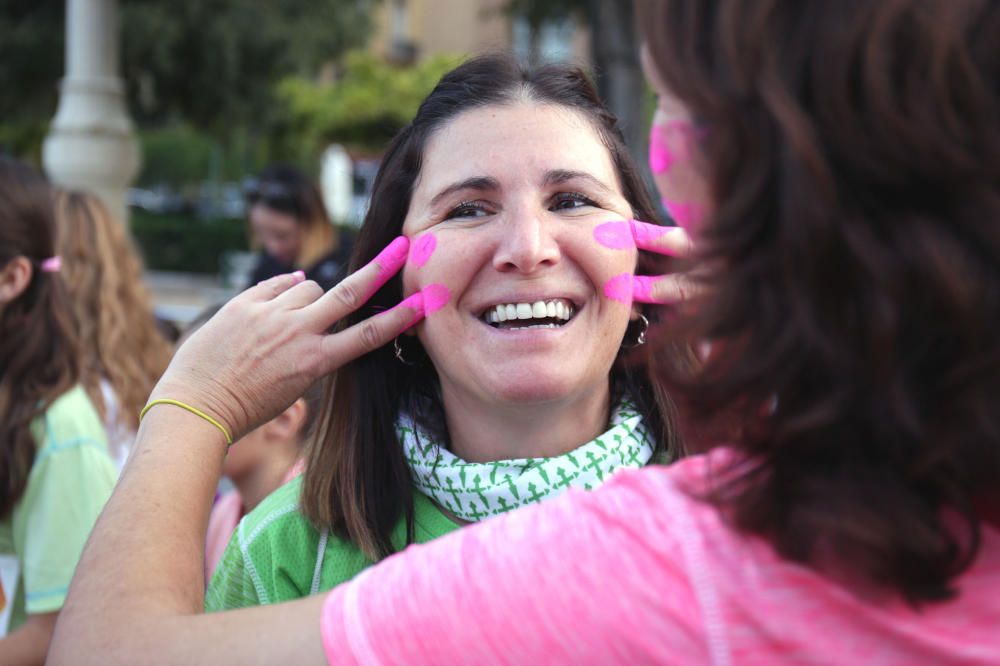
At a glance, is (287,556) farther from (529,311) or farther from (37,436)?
(37,436)

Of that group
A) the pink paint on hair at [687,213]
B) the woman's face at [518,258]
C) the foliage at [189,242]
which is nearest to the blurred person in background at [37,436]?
the woman's face at [518,258]

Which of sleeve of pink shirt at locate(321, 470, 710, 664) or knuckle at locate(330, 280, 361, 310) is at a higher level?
knuckle at locate(330, 280, 361, 310)

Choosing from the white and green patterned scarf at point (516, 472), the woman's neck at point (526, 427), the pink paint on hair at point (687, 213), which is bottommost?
the white and green patterned scarf at point (516, 472)

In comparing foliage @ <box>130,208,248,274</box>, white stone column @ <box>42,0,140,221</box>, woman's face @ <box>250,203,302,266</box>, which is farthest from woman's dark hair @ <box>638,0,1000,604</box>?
foliage @ <box>130,208,248,274</box>

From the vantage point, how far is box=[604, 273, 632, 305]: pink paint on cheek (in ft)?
5.96

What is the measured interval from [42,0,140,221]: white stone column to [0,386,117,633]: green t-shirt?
5.05 metres

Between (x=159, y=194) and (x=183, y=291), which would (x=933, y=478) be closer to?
(x=183, y=291)

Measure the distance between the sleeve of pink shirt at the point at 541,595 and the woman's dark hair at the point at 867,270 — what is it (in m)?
0.11

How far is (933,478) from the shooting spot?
101cm

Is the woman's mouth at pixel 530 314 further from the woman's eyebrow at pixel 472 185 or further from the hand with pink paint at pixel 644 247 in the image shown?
the woman's eyebrow at pixel 472 185

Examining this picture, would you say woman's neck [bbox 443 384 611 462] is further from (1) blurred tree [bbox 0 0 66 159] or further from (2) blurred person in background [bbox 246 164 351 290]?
(1) blurred tree [bbox 0 0 66 159]

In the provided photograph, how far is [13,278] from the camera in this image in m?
2.90

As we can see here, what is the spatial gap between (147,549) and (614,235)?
3.11 feet

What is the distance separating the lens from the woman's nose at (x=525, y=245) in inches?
68.4
